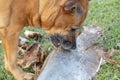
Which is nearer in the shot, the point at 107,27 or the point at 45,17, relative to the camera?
the point at 45,17

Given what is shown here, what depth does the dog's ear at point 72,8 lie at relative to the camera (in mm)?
3323

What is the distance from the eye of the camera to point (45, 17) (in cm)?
352

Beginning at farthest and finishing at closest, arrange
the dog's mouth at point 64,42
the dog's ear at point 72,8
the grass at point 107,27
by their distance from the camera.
Answer: 1. the grass at point 107,27
2. the dog's mouth at point 64,42
3. the dog's ear at point 72,8

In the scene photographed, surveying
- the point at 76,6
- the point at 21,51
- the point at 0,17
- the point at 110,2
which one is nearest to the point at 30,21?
the point at 0,17

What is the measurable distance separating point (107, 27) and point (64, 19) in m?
1.32

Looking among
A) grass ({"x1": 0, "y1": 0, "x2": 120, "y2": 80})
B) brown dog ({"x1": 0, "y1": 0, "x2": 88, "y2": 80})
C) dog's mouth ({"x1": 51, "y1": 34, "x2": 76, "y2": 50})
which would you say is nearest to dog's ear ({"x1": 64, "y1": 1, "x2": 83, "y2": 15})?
brown dog ({"x1": 0, "y1": 0, "x2": 88, "y2": 80})

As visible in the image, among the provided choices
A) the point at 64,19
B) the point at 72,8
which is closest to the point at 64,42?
the point at 64,19

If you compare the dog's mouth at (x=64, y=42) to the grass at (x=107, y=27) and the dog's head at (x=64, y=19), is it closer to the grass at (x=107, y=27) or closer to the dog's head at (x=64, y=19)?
the dog's head at (x=64, y=19)

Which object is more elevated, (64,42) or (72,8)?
(72,8)

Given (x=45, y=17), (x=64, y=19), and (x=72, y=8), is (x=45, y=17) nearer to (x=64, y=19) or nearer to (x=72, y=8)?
(x=64, y=19)

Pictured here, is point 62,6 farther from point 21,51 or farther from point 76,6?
point 21,51

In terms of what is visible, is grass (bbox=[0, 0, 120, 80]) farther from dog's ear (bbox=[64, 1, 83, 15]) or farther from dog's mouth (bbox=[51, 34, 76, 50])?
dog's ear (bbox=[64, 1, 83, 15])

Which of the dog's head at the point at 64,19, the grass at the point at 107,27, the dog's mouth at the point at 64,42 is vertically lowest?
the grass at the point at 107,27

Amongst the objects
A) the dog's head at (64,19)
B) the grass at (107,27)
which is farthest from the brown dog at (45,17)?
the grass at (107,27)
